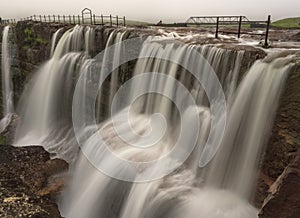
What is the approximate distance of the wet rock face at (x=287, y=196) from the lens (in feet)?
19.6

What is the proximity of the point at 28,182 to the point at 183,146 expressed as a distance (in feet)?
18.0

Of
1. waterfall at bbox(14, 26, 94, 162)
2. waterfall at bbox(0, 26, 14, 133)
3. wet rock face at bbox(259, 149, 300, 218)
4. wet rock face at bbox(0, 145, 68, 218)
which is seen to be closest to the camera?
wet rock face at bbox(259, 149, 300, 218)

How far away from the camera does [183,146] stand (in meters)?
10.9

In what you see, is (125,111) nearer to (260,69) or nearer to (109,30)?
(109,30)

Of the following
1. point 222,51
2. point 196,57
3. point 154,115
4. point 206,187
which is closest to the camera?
point 206,187

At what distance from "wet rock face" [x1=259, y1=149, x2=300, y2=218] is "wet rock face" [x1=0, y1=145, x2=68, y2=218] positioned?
5767 mm

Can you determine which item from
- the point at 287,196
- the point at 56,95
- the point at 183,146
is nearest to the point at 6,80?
the point at 56,95

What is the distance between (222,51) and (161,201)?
5.36 meters

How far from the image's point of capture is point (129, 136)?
40.4 ft

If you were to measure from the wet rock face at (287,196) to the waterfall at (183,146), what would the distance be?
2223mm

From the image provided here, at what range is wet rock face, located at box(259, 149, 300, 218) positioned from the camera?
5.96 meters

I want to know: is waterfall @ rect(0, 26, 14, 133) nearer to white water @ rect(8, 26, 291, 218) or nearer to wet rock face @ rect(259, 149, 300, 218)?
white water @ rect(8, 26, 291, 218)

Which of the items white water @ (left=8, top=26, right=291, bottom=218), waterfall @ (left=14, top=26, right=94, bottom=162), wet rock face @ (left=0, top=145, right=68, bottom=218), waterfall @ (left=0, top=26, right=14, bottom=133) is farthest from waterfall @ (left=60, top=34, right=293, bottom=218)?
waterfall @ (left=0, top=26, right=14, bottom=133)

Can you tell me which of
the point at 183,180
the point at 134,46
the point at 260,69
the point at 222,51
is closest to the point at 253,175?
the point at 183,180
